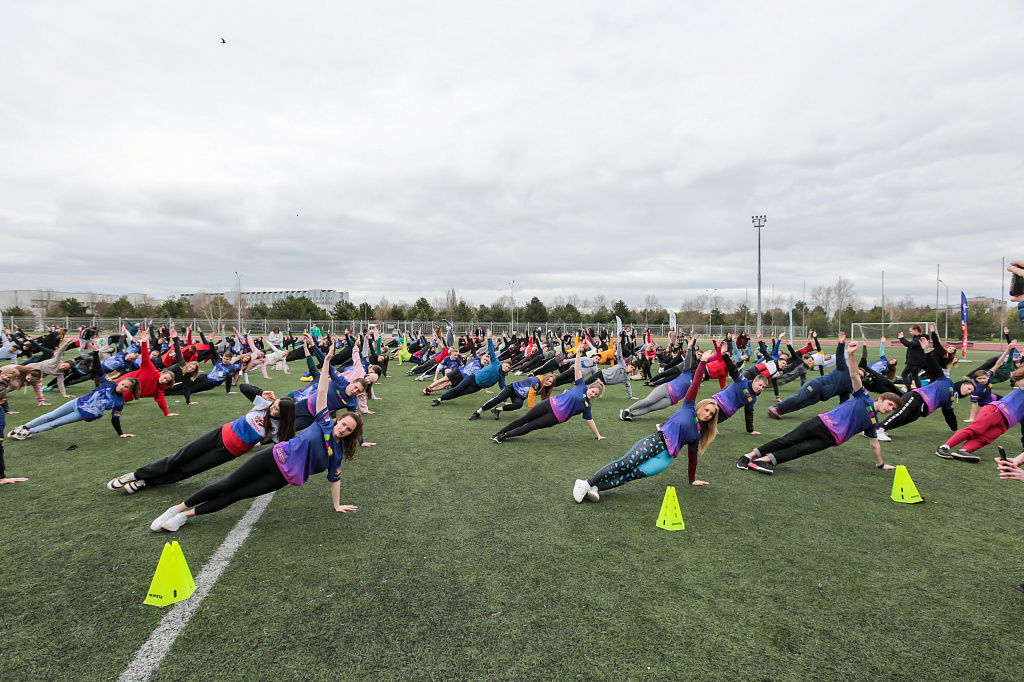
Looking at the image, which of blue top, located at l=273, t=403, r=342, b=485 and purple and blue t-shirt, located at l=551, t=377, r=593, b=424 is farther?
purple and blue t-shirt, located at l=551, t=377, r=593, b=424

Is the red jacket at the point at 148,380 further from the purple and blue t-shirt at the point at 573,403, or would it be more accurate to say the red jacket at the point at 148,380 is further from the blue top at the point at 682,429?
the blue top at the point at 682,429

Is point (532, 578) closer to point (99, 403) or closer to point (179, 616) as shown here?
point (179, 616)

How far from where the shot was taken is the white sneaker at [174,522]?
4.37 m

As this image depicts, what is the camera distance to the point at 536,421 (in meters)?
7.82

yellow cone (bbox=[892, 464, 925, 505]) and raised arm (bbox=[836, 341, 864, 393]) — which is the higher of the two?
raised arm (bbox=[836, 341, 864, 393])

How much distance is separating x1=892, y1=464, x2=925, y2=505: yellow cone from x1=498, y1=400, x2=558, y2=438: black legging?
4411mm

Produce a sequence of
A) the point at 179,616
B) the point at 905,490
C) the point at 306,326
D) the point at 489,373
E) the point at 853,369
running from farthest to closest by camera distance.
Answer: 1. the point at 306,326
2. the point at 489,373
3. the point at 853,369
4. the point at 905,490
5. the point at 179,616

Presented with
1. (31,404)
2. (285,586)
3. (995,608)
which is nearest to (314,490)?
(285,586)

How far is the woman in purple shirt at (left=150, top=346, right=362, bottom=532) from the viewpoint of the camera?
14.1 ft

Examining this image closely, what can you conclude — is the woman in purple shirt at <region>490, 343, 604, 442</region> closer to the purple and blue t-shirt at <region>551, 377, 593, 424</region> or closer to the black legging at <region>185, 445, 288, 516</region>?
the purple and blue t-shirt at <region>551, 377, 593, 424</region>

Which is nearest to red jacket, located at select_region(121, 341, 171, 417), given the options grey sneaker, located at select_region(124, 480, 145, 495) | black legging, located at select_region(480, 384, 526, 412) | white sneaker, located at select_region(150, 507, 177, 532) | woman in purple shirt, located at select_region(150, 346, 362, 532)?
grey sneaker, located at select_region(124, 480, 145, 495)

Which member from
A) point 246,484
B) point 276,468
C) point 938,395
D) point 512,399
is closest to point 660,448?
point 276,468

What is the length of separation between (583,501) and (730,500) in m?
1.71

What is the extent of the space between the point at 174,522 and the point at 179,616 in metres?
1.51
